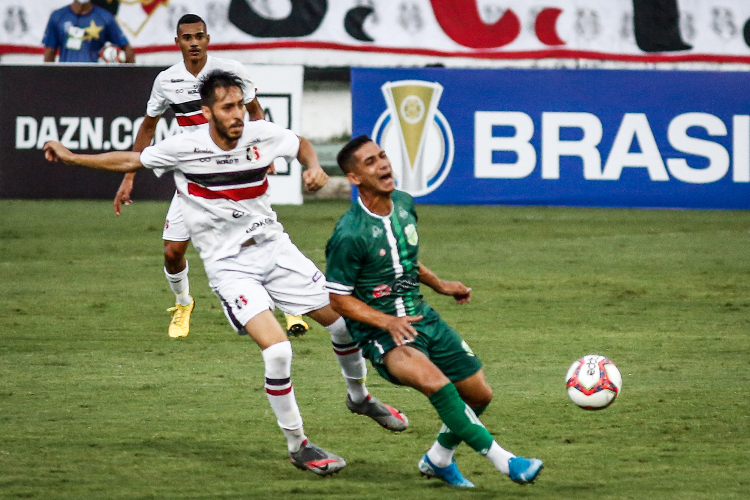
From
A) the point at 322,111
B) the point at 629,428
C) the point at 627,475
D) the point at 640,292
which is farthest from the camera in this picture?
the point at 322,111

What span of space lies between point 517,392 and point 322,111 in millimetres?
11932

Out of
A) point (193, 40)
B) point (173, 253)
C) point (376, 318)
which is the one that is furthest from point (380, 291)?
point (173, 253)

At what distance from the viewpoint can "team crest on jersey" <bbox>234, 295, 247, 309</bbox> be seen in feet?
19.8

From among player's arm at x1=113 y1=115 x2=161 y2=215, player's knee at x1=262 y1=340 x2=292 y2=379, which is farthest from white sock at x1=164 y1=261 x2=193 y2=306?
player's knee at x1=262 y1=340 x2=292 y2=379

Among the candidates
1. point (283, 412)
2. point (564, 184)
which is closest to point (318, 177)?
point (283, 412)

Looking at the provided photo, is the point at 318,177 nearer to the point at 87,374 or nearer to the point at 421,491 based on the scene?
the point at 421,491

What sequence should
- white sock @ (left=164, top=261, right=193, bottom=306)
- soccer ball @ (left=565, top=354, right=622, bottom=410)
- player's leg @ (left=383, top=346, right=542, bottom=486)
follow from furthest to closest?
white sock @ (left=164, top=261, right=193, bottom=306)
soccer ball @ (left=565, top=354, right=622, bottom=410)
player's leg @ (left=383, top=346, right=542, bottom=486)

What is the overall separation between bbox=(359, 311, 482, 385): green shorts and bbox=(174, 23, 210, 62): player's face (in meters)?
3.39

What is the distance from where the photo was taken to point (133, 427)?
258 inches

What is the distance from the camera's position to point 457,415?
530 centimetres

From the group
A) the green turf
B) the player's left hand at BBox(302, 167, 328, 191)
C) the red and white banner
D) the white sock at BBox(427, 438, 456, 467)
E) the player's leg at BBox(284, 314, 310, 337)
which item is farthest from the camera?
the red and white banner

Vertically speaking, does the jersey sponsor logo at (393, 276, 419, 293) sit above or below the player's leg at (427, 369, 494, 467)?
above

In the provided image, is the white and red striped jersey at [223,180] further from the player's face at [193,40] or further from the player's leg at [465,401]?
the player's face at [193,40]

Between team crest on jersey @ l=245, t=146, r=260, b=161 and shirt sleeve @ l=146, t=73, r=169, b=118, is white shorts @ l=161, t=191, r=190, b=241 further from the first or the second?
team crest on jersey @ l=245, t=146, r=260, b=161
